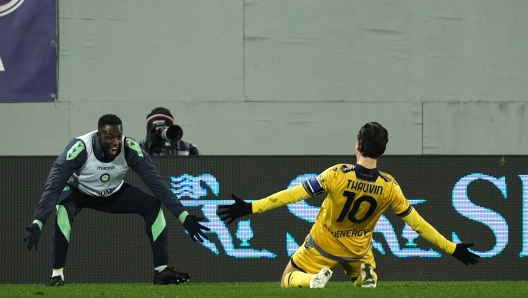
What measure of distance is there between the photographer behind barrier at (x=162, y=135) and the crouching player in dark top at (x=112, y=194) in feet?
4.45

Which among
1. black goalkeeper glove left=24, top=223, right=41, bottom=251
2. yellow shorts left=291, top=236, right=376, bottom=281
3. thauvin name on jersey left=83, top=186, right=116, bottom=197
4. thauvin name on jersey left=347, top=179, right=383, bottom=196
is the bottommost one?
yellow shorts left=291, top=236, right=376, bottom=281

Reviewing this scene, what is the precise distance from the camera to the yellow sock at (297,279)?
313 inches

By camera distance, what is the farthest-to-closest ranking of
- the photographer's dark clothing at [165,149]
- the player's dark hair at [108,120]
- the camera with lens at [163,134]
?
the photographer's dark clothing at [165,149]
the camera with lens at [163,134]
the player's dark hair at [108,120]

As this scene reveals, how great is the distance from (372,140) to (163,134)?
3.22m

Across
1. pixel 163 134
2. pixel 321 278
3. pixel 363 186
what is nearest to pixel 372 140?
pixel 363 186

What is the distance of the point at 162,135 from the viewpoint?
10547mm

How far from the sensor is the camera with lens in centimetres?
1045

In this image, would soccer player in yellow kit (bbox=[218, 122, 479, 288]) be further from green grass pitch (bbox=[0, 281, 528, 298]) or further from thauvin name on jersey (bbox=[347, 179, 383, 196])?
green grass pitch (bbox=[0, 281, 528, 298])

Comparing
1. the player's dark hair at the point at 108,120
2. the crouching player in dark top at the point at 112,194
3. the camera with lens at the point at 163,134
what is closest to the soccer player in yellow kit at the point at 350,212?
the crouching player in dark top at the point at 112,194

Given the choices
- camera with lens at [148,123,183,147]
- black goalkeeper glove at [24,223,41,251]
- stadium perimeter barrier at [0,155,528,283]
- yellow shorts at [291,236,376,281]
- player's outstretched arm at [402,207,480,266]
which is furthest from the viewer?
camera with lens at [148,123,183,147]

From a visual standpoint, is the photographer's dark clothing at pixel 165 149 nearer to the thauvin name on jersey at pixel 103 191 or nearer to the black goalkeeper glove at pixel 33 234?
the thauvin name on jersey at pixel 103 191

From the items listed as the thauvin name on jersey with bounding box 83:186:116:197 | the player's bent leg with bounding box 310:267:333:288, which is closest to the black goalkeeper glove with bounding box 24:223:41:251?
the thauvin name on jersey with bounding box 83:186:116:197

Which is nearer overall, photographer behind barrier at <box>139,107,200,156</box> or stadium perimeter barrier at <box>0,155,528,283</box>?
stadium perimeter barrier at <box>0,155,528,283</box>

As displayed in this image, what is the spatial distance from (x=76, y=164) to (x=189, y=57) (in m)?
4.70
